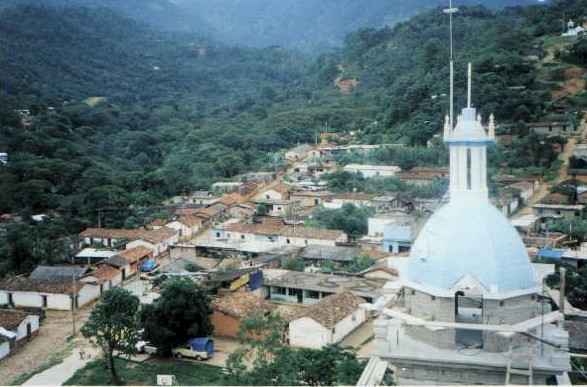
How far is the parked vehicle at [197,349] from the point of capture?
829 inches

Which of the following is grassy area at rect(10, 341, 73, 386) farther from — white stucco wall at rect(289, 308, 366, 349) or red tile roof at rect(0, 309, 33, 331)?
white stucco wall at rect(289, 308, 366, 349)

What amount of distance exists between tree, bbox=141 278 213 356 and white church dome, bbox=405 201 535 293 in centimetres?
1465

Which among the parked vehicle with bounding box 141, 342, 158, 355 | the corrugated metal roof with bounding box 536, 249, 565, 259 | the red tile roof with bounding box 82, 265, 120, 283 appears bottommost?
the parked vehicle with bounding box 141, 342, 158, 355

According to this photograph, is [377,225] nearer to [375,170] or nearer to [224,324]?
[375,170]

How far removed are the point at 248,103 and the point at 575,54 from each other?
4381 cm

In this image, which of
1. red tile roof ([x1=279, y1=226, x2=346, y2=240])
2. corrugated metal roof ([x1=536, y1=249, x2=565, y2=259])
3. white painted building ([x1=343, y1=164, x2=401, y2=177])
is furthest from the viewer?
white painted building ([x1=343, y1=164, x2=401, y2=177])

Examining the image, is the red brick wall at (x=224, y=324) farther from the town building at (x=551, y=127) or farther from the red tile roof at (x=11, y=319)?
the town building at (x=551, y=127)

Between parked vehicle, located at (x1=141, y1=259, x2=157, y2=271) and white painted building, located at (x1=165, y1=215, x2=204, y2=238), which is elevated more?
white painted building, located at (x1=165, y1=215, x2=204, y2=238)

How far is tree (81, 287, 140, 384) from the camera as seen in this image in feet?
64.7

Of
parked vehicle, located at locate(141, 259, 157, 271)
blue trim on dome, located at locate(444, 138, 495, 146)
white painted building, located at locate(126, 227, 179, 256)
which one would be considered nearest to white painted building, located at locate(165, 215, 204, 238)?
white painted building, located at locate(126, 227, 179, 256)

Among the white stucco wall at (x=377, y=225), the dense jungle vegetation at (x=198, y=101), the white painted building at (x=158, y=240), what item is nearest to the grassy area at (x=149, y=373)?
the white painted building at (x=158, y=240)

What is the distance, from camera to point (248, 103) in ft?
294

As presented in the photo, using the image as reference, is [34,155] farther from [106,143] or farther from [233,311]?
[233,311]

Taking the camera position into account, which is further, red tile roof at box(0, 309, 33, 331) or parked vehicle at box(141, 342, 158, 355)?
red tile roof at box(0, 309, 33, 331)
